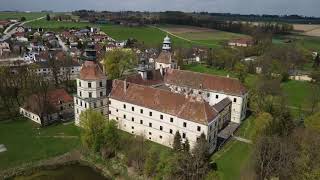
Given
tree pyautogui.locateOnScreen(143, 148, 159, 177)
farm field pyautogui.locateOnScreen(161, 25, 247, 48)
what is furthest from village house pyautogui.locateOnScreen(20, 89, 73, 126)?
farm field pyautogui.locateOnScreen(161, 25, 247, 48)

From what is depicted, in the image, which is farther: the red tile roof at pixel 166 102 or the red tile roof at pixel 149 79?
the red tile roof at pixel 149 79

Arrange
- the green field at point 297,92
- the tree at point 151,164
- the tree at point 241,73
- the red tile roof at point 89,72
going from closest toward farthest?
the tree at point 151,164, the red tile roof at point 89,72, the green field at point 297,92, the tree at point 241,73

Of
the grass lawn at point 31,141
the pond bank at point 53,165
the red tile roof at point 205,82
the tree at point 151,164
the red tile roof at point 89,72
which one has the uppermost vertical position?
the red tile roof at point 89,72

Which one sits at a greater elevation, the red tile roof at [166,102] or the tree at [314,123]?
the red tile roof at [166,102]

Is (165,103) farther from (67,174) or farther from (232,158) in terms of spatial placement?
(67,174)

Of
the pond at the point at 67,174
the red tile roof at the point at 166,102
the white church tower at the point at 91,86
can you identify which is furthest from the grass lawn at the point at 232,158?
the white church tower at the point at 91,86

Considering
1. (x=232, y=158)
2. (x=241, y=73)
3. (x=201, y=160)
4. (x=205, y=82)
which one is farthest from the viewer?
(x=241, y=73)

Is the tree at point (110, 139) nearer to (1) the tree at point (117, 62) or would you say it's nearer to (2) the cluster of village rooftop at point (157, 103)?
(2) the cluster of village rooftop at point (157, 103)

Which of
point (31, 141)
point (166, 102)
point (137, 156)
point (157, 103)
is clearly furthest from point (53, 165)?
point (166, 102)
